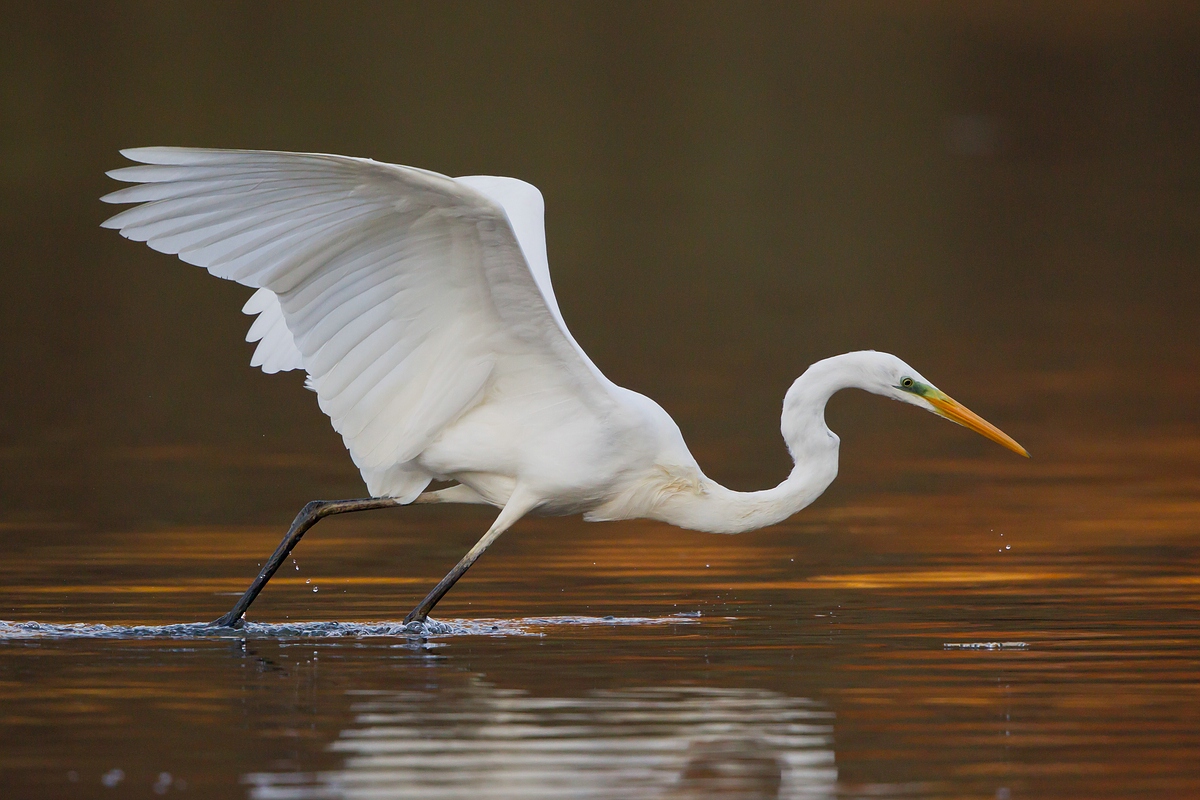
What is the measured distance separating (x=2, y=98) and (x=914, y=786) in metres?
43.3

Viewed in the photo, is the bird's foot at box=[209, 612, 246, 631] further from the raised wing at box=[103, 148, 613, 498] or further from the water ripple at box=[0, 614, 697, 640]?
the raised wing at box=[103, 148, 613, 498]

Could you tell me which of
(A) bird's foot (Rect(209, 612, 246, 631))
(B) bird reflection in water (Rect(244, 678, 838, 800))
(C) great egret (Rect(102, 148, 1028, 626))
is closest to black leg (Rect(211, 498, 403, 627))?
(C) great egret (Rect(102, 148, 1028, 626))

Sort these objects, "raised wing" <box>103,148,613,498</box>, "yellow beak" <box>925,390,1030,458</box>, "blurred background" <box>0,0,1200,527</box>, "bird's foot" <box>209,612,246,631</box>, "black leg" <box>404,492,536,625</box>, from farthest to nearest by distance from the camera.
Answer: "blurred background" <box>0,0,1200,527</box>, "yellow beak" <box>925,390,1030,458</box>, "black leg" <box>404,492,536,625</box>, "bird's foot" <box>209,612,246,631</box>, "raised wing" <box>103,148,613,498</box>

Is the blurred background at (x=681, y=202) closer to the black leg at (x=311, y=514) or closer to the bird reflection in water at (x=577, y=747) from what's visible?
the black leg at (x=311, y=514)

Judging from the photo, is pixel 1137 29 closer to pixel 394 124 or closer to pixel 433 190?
pixel 394 124

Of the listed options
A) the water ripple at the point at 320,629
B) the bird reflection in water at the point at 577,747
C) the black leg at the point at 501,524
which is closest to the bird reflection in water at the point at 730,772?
the bird reflection in water at the point at 577,747

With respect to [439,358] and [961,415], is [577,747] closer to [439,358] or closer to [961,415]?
[439,358]

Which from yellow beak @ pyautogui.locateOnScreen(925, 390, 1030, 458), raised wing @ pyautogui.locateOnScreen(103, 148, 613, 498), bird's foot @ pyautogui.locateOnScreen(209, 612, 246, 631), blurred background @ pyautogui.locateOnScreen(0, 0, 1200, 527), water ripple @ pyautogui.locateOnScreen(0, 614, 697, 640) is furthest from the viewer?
blurred background @ pyautogui.locateOnScreen(0, 0, 1200, 527)

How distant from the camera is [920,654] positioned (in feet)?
28.2

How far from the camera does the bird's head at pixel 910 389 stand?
971cm

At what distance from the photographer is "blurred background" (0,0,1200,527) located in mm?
16844

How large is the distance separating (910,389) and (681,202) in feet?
98.6

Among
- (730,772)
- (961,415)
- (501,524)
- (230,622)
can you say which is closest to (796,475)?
(961,415)

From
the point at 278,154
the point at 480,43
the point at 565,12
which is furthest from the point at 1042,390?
the point at 565,12
